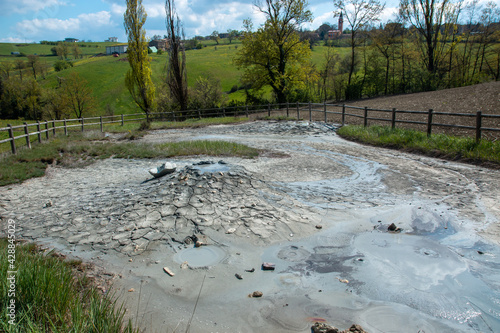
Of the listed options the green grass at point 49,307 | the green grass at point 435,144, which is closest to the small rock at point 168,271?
the green grass at point 49,307

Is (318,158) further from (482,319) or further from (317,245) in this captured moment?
(482,319)

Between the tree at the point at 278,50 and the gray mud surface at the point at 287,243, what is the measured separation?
26.3 meters

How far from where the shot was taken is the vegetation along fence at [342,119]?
42.4 feet

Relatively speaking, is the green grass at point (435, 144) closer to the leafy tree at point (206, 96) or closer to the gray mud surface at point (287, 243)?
the gray mud surface at point (287, 243)

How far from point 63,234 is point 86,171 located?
6144mm

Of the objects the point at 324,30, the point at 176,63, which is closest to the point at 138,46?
the point at 176,63

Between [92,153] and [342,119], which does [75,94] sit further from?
[342,119]

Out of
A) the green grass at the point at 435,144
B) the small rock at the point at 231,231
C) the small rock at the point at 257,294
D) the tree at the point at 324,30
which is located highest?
the tree at the point at 324,30

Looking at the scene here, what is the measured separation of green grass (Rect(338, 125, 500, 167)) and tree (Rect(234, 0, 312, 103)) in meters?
19.4

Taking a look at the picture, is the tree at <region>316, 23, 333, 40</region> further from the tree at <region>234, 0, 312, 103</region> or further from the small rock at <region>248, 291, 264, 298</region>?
the small rock at <region>248, 291, 264, 298</region>

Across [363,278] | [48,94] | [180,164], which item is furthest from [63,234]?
[48,94]

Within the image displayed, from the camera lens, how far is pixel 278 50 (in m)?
33.8

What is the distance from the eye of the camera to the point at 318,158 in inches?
468

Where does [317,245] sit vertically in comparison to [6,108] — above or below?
below
